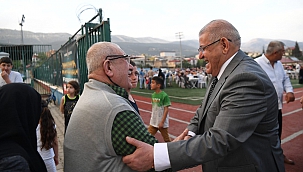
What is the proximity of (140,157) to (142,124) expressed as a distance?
198 mm

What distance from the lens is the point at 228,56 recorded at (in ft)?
6.24

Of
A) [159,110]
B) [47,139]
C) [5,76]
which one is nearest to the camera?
[47,139]

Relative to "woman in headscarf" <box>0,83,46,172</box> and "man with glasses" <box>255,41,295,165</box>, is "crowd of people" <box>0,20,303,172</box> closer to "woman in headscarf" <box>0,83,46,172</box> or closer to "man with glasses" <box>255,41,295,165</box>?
"woman in headscarf" <box>0,83,46,172</box>

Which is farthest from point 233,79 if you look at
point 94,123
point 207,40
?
point 94,123

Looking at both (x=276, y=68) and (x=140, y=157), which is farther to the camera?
(x=276, y=68)

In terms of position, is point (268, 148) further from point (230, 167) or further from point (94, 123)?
point (94, 123)

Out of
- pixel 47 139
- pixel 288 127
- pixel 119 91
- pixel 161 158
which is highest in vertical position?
pixel 119 91

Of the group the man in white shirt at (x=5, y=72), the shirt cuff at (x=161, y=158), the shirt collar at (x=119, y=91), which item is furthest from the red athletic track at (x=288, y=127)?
the man in white shirt at (x=5, y=72)

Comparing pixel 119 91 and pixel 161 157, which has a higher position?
pixel 119 91

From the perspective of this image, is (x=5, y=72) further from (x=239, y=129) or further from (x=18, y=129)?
(x=239, y=129)

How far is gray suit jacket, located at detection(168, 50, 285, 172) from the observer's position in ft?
5.14

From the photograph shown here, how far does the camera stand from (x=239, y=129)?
1.59m

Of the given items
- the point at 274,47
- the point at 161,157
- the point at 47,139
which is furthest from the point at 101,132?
the point at 274,47

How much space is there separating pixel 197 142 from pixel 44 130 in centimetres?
224
